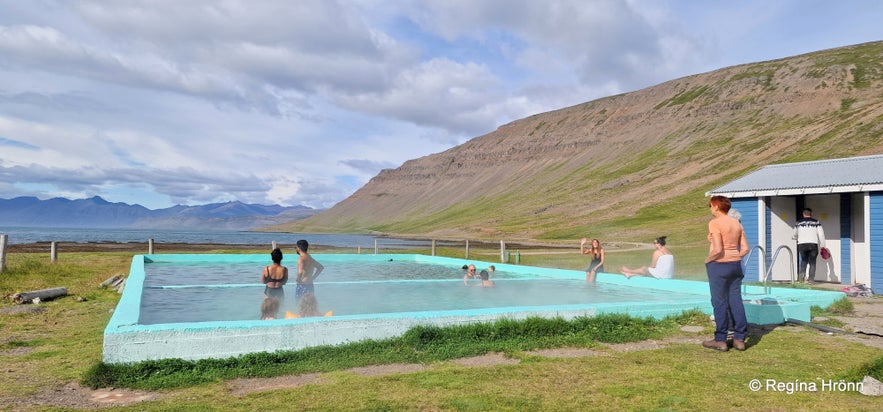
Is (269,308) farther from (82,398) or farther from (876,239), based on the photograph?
(876,239)

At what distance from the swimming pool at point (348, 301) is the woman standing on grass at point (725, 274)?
1947 millimetres

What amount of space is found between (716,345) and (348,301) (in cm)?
933

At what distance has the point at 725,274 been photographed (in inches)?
305

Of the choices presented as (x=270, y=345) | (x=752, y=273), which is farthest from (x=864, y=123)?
(x=270, y=345)

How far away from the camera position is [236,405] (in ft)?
18.1

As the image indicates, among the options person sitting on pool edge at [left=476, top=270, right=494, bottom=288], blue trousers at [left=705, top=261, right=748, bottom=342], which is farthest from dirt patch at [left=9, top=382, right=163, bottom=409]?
person sitting on pool edge at [left=476, top=270, right=494, bottom=288]

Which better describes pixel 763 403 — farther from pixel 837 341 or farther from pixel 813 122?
pixel 813 122

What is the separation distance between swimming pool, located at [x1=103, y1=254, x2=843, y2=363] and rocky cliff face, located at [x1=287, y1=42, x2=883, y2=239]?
1479 inches

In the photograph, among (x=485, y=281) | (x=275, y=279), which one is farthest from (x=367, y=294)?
(x=485, y=281)

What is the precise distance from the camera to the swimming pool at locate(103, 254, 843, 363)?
7.18 meters

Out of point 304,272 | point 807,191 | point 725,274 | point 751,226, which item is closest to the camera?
point 725,274

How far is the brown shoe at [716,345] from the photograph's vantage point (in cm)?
769

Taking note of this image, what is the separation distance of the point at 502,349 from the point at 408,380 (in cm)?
193

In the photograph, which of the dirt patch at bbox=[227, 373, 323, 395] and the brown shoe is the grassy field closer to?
the dirt patch at bbox=[227, 373, 323, 395]
